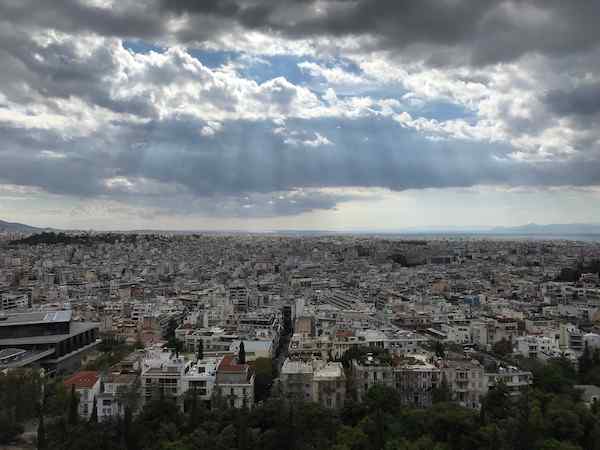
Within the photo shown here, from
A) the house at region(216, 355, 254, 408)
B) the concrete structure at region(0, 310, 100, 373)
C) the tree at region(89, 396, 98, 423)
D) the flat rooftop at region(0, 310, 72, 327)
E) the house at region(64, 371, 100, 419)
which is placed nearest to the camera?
the tree at region(89, 396, 98, 423)

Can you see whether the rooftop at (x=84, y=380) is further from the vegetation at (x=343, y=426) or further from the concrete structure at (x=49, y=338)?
the concrete structure at (x=49, y=338)

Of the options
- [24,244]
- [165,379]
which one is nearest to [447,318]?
[165,379]

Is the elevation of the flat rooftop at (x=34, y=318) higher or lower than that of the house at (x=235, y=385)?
higher

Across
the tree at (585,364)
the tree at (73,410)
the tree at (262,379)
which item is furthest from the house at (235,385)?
the tree at (585,364)

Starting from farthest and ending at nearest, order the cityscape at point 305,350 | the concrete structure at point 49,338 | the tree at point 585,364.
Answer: the concrete structure at point 49,338
the tree at point 585,364
the cityscape at point 305,350

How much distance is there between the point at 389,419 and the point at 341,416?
4.55ft

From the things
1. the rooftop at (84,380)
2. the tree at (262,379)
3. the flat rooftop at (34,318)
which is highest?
the flat rooftop at (34,318)

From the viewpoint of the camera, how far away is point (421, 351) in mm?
20578

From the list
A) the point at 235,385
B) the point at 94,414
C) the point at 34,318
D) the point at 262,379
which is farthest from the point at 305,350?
the point at 34,318

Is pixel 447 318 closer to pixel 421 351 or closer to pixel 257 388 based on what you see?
pixel 421 351

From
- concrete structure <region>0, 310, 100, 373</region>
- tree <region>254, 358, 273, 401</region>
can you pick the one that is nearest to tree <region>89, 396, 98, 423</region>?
tree <region>254, 358, 273, 401</region>

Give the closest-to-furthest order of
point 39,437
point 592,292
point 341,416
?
point 39,437, point 341,416, point 592,292

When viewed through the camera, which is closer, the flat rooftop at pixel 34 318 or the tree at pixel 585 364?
the tree at pixel 585 364

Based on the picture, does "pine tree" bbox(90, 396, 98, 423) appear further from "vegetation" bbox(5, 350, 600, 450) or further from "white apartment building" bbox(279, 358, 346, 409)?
"white apartment building" bbox(279, 358, 346, 409)
